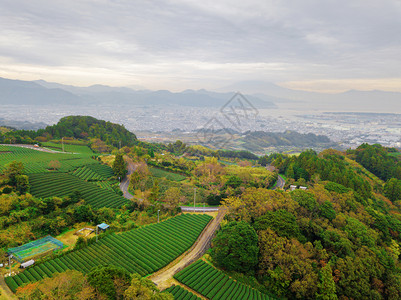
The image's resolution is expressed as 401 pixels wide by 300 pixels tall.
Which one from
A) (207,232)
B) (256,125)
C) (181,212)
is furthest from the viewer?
(256,125)

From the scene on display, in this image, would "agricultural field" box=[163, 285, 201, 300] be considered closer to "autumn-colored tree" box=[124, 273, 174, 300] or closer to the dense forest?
"autumn-colored tree" box=[124, 273, 174, 300]

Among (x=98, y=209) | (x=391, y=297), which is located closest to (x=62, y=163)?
(x=98, y=209)

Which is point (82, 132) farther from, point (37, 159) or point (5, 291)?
point (5, 291)

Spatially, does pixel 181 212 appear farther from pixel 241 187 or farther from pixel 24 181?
pixel 24 181

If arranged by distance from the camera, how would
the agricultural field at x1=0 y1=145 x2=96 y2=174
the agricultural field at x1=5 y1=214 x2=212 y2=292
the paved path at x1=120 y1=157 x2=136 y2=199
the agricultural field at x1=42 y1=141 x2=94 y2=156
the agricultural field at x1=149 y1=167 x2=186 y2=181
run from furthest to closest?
the agricultural field at x1=42 y1=141 x2=94 y2=156 < the agricultural field at x1=149 y1=167 x2=186 y2=181 < the paved path at x1=120 y1=157 x2=136 y2=199 < the agricultural field at x1=0 y1=145 x2=96 y2=174 < the agricultural field at x1=5 y1=214 x2=212 y2=292

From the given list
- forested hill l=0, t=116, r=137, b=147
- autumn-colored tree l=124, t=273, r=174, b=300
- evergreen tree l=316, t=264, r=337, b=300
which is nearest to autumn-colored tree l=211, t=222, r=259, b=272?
evergreen tree l=316, t=264, r=337, b=300

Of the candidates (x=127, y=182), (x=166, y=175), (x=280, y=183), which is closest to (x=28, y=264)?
(x=127, y=182)
